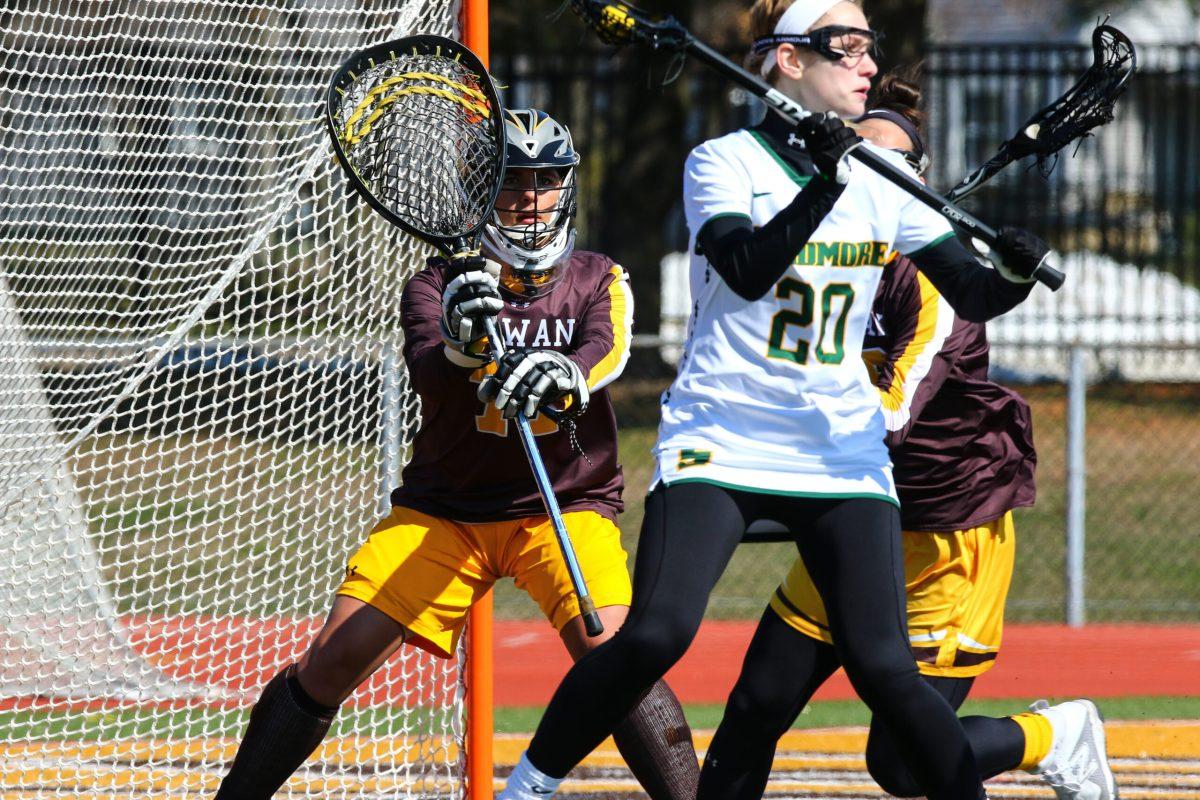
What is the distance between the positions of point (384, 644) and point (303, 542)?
1412 mm

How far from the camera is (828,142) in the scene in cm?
325

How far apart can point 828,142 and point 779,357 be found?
0.49m

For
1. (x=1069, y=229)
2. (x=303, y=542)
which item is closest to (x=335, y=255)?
(x=303, y=542)

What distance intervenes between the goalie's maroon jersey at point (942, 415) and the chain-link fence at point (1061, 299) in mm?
4006

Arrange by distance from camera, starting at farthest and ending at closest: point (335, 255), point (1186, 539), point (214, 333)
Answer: point (1186, 539) < point (214, 333) < point (335, 255)

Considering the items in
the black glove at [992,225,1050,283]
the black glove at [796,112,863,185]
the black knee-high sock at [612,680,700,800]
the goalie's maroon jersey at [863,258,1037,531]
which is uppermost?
the black glove at [796,112,863,185]

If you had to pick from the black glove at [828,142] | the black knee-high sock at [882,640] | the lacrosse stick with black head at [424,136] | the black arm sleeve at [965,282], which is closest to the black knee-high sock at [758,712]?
the black knee-high sock at [882,640]

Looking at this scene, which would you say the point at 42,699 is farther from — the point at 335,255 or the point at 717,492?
the point at 717,492

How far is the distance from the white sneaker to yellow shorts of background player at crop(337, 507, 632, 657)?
1203 mm

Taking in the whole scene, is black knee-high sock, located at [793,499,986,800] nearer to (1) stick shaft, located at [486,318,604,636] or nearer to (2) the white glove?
(1) stick shaft, located at [486,318,604,636]

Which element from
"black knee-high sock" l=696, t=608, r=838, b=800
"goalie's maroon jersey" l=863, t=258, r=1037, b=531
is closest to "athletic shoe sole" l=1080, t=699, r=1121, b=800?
"goalie's maroon jersey" l=863, t=258, r=1037, b=531

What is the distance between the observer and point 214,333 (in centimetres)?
566

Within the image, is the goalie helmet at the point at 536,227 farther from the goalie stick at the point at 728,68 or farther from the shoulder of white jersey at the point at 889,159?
the shoulder of white jersey at the point at 889,159

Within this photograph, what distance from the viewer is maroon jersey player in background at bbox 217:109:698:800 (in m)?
3.92
